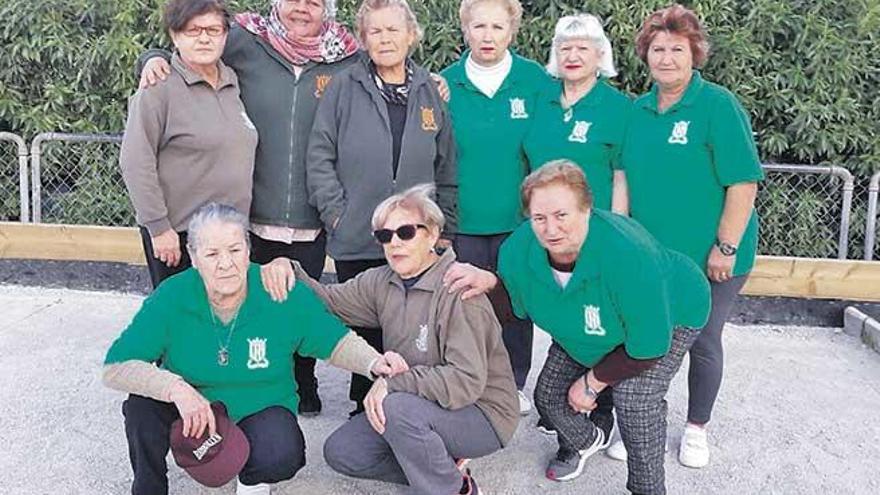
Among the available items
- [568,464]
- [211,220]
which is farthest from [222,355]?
[568,464]

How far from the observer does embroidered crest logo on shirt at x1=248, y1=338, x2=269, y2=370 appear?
111 inches

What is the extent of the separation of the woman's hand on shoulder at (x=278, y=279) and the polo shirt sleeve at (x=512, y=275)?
0.67m

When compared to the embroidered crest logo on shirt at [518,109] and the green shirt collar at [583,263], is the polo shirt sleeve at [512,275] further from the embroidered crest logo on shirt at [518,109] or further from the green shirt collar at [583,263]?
the embroidered crest logo on shirt at [518,109]

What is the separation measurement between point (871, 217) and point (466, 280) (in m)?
3.53

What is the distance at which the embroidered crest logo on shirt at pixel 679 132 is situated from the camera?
309 cm

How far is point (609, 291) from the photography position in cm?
270

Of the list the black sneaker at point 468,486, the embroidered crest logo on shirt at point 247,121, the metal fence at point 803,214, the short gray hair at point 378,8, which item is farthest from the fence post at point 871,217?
the embroidered crest logo on shirt at point 247,121

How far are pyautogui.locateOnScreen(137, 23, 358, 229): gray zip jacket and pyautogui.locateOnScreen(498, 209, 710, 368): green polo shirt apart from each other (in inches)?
35.3

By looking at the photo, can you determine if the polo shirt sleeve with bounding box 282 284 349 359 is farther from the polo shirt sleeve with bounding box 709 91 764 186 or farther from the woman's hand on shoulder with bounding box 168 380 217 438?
the polo shirt sleeve with bounding box 709 91 764 186

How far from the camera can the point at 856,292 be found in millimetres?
5141

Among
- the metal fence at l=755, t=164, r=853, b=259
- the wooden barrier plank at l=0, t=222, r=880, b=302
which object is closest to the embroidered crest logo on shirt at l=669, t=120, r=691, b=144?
the wooden barrier plank at l=0, t=222, r=880, b=302

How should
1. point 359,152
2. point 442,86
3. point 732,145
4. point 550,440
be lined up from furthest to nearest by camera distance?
point 550,440 < point 442,86 < point 359,152 < point 732,145

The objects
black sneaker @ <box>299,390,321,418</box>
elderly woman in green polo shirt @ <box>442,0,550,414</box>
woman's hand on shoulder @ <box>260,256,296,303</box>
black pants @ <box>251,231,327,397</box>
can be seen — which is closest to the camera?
woman's hand on shoulder @ <box>260,256,296,303</box>

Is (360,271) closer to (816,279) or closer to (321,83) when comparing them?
(321,83)
